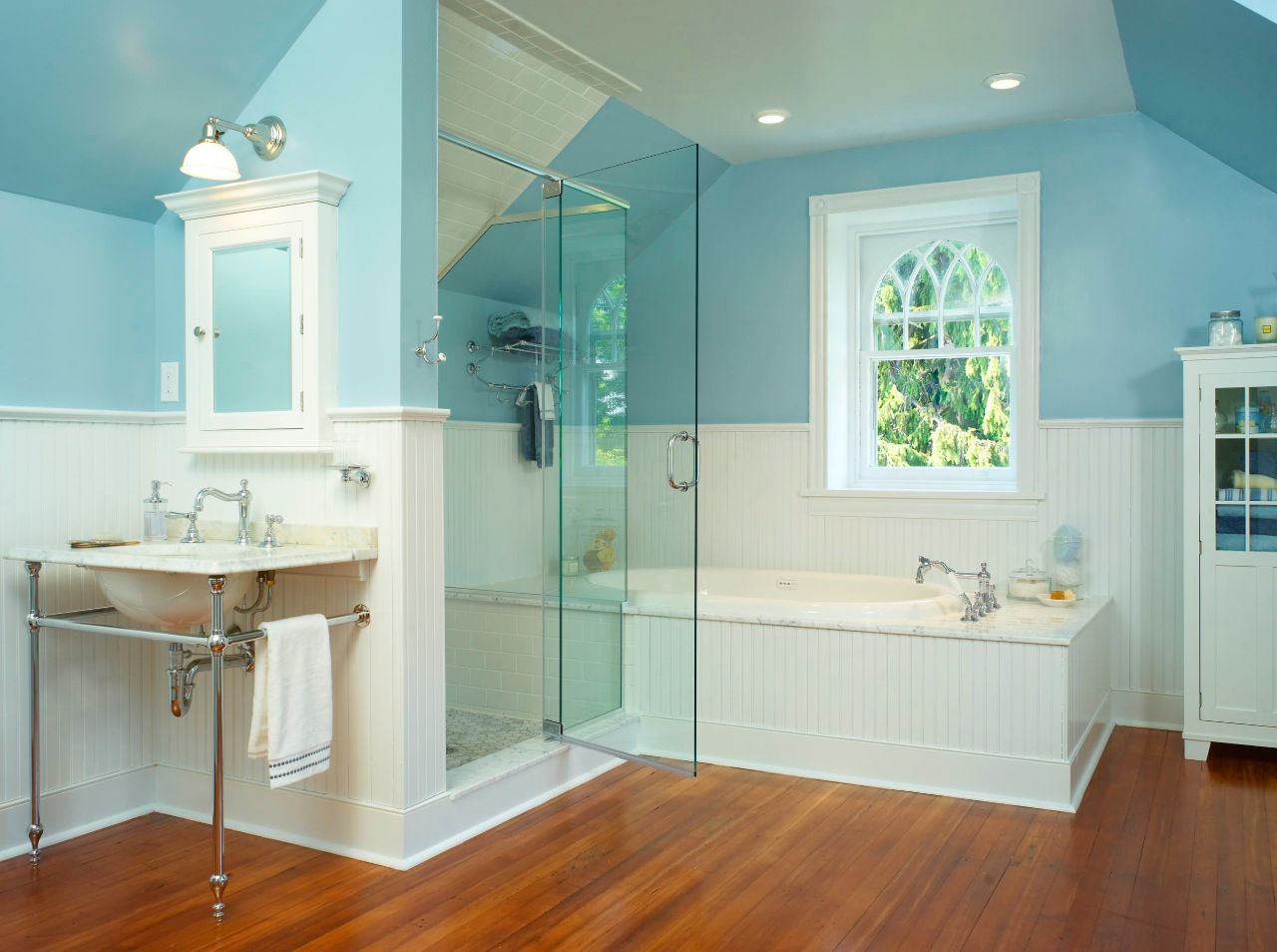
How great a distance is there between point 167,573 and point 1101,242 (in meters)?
3.85

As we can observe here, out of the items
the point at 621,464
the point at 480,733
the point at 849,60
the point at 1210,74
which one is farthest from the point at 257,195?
the point at 1210,74

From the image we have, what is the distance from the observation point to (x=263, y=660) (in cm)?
256

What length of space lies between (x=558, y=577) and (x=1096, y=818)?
1845 millimetres

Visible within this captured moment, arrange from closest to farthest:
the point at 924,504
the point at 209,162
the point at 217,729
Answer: the point at 217,729, the point at 209,162, the point at 924,504

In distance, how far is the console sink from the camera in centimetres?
255

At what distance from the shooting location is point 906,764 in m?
3.59

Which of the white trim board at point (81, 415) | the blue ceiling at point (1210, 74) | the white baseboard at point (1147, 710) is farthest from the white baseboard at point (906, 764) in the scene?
the blue ceiling at point (1210, 74)

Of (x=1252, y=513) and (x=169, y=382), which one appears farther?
(x=1252, y=513)


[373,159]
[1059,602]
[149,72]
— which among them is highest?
[149,72]

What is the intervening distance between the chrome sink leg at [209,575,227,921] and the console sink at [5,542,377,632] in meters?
0.06

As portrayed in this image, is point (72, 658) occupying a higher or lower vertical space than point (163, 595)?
lower

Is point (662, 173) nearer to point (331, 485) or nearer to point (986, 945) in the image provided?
point (331, 485)

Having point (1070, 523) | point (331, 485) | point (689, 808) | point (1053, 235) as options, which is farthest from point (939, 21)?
point (689, 808)

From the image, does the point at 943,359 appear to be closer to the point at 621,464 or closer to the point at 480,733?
the point at 621,464
